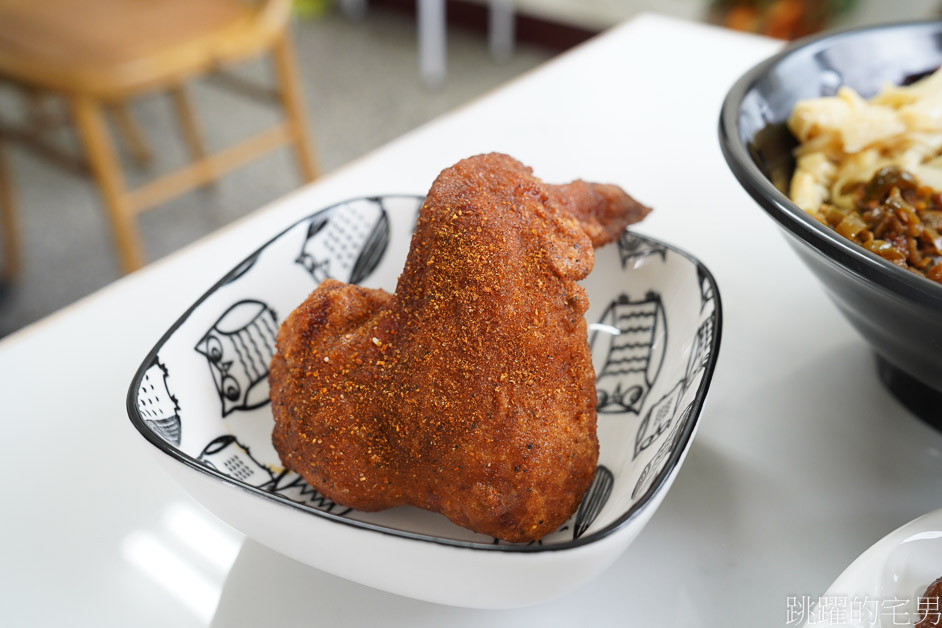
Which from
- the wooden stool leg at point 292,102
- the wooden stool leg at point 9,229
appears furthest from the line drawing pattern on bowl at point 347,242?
the wooden stool leg at point 9,229

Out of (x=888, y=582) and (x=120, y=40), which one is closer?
(x=888, y=582)

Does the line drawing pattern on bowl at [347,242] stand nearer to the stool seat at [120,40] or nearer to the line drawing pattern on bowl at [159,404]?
the line drawing pattern on bowl at [159,404]

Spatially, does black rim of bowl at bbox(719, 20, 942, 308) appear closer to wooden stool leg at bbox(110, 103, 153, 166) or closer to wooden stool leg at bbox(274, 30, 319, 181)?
wooden stool leg at bbox(274, 30, 319, 181)

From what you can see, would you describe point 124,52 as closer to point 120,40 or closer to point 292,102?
point 120,40

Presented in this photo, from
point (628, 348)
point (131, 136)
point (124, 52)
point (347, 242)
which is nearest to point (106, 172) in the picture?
point (124, 52)

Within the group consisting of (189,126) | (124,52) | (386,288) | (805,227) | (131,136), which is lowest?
(131,136)
